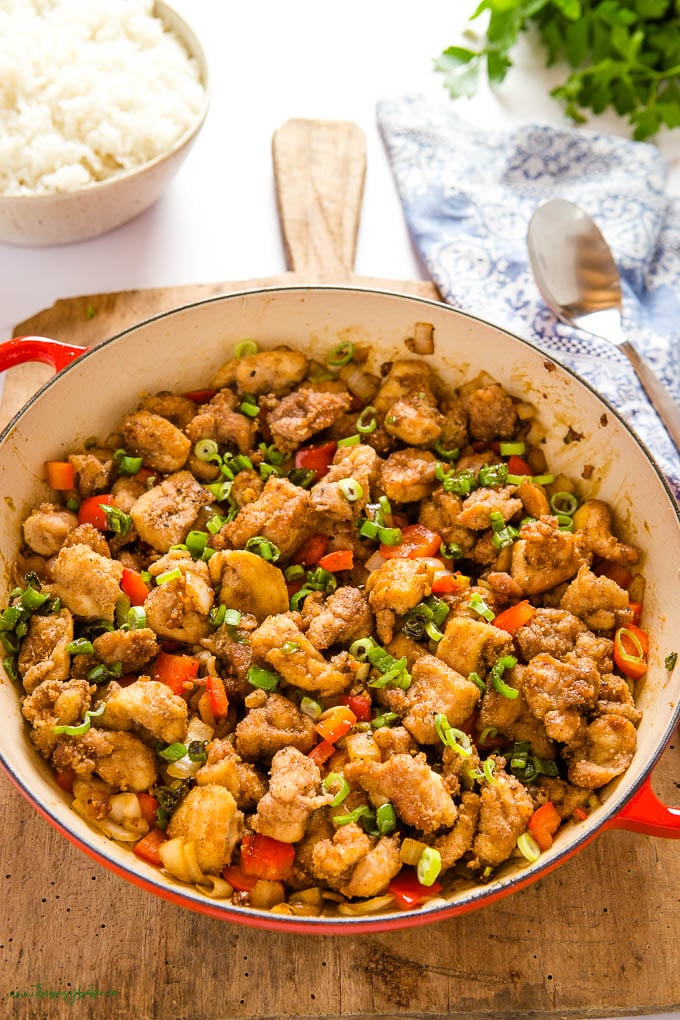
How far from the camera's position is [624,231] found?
4.70 meters

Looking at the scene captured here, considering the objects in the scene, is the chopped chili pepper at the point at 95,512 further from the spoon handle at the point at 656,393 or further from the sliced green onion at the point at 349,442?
the spoon handle at the point at 656,393

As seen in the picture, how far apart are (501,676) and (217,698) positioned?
976mm

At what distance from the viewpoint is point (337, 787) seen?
2992 mm

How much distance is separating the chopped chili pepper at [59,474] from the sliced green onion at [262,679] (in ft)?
3.52

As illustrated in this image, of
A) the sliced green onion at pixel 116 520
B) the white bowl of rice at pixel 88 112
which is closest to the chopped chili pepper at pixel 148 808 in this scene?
the sliced green onion at pixel 116 520

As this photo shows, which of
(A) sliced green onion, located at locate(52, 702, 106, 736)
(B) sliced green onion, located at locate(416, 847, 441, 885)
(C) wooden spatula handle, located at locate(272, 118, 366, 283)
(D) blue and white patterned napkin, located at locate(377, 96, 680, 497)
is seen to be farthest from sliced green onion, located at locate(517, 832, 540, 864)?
(C) wooden spatula handle, located at locate(272, 118, 366, 283)

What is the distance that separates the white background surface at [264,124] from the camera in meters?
4.73

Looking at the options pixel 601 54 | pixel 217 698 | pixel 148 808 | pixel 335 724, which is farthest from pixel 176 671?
pixel 601 54

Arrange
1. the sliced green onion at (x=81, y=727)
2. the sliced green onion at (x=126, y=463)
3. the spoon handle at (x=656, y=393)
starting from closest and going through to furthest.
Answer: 1. the sliced green onion at (x=81, y=727)
2. the sliced green onion at (x=126, y=463)
3. the spoon handle at (x=656, y=393)

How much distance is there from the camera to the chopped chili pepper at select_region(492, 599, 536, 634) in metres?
3.38

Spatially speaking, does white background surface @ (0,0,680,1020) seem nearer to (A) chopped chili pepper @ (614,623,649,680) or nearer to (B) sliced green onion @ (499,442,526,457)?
(B) sliced green onion @ (499,442,526,457)

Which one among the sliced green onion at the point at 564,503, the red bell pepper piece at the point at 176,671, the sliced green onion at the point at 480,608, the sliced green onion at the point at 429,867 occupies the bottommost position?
the sliced green onion at the point at 429,867

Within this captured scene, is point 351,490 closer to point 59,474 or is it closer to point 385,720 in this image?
point 385,720

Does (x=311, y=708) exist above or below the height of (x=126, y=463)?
below
